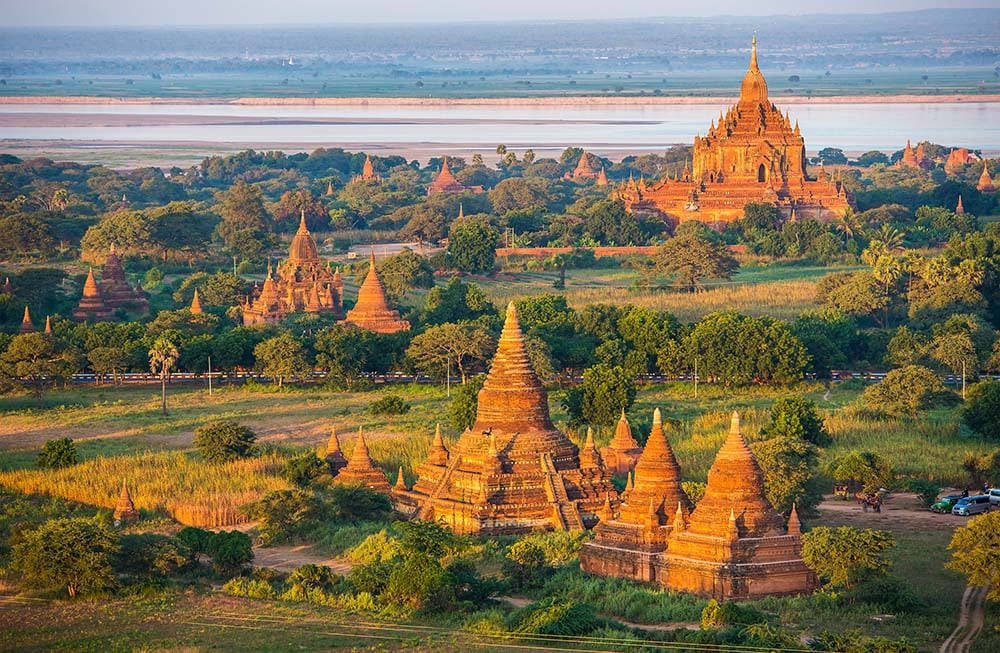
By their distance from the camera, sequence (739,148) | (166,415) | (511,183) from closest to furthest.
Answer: (166,415) → (739,148) → (511,183)

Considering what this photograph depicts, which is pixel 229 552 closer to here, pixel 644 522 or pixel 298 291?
pixel 644 522

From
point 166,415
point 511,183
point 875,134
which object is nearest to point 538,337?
point 166,415

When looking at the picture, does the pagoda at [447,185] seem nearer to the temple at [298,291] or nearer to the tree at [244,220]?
the tree at [244,220]

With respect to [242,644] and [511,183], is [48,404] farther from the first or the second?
[511,183]

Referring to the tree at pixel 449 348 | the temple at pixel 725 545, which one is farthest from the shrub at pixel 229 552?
the tree at pixel 449 348

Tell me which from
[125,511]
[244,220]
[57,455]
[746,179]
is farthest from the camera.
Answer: [244,220]

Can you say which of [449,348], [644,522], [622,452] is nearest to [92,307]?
[449,348]
